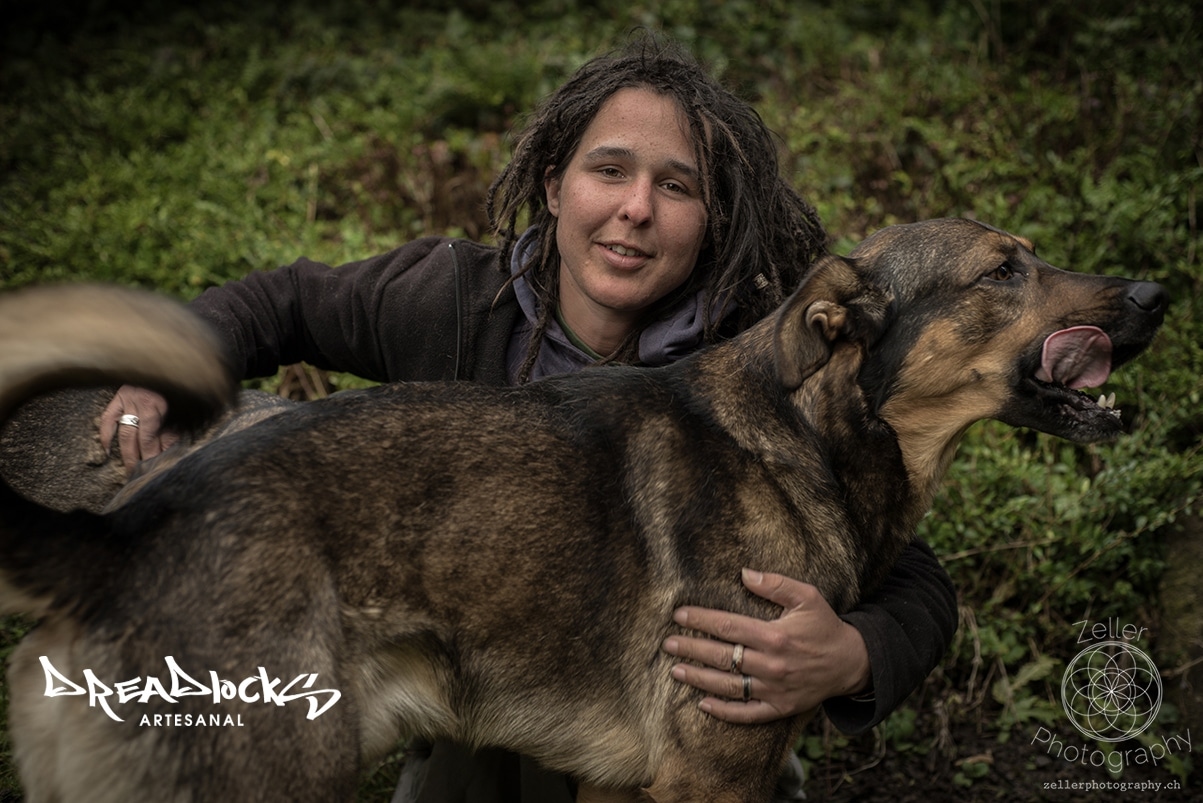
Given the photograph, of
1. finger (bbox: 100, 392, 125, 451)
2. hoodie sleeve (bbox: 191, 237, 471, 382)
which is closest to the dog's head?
hoodie sleeve (bbox: 191, 237, 471, 382)

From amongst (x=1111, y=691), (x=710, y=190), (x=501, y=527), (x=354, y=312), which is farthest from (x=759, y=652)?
(x=1111, y=691)

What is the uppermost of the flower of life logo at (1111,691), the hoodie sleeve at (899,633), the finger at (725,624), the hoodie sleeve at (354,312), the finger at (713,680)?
the hoodie sleeve at (354,312)

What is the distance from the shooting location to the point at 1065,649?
447 cm

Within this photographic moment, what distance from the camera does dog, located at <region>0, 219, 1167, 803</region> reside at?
6.84 ft

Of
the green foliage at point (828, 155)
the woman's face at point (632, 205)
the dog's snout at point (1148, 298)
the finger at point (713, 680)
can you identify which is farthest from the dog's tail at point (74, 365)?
the dog's snout at point (1148, 298)

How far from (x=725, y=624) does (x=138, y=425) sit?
1952 mm

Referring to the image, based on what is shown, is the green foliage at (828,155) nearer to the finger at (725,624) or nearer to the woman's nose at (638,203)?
the woman's nose at (638,203)

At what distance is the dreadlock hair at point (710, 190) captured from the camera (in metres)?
3.51

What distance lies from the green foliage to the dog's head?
5.68ft

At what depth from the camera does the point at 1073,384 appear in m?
2.90

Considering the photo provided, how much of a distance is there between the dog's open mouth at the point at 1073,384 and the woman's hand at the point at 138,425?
262 centimetres

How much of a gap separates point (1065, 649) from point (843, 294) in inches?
100

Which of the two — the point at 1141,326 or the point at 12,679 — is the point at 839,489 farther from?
the point at 12,679

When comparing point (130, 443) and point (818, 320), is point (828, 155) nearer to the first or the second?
point (818, 320)
